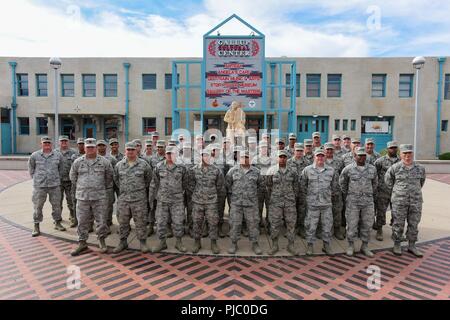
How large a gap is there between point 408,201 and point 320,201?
147 centimetres

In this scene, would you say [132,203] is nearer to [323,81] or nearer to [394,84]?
[323,81]

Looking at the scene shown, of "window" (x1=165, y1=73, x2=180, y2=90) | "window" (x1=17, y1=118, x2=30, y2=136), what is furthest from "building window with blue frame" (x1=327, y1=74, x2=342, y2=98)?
"window" (x1=17, y1=118, x2=30, y2=136)

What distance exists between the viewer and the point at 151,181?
5051 millimetres

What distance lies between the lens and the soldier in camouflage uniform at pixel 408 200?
4.69 m

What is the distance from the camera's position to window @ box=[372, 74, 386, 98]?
19.2 meters

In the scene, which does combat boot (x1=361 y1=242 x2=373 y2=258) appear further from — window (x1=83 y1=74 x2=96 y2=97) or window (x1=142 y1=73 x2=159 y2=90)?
window (x1=83 y1=74 x2=96 y2=97)

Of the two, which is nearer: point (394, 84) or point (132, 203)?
point (132, 203)

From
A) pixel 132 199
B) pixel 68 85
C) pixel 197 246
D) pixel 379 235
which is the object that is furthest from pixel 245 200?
pixel 68 85

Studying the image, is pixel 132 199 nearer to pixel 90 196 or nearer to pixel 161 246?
pixel 90 196

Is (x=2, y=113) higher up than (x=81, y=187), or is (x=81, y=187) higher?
(x=2, y=113)

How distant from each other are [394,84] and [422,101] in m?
2.22

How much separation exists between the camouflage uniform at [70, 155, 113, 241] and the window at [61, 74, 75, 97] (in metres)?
17.5

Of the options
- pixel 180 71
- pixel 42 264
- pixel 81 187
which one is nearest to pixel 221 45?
pixel 180 71

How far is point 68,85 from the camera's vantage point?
64.9ft
